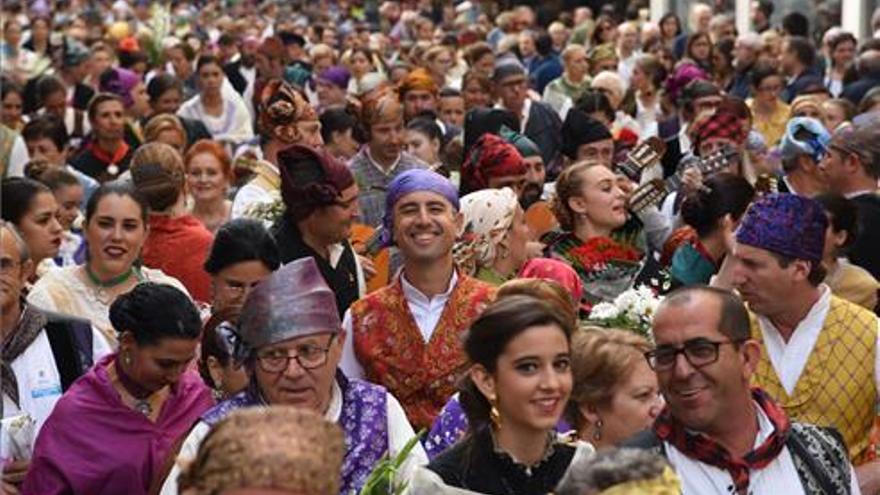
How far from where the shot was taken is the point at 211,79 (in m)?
17.5

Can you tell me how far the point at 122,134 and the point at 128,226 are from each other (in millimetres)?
6194

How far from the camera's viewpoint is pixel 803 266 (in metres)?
7.02

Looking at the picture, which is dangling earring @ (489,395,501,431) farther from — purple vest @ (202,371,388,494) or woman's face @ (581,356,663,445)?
woman's face @ (581,356,663,445)

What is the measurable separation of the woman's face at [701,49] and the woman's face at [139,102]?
554 cm

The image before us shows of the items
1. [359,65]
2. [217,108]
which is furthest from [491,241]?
[359,65]

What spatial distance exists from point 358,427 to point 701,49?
51.2ft

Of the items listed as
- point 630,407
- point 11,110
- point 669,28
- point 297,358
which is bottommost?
point 669,28

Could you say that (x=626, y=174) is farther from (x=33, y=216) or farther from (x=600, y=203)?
(x=33, y=216)

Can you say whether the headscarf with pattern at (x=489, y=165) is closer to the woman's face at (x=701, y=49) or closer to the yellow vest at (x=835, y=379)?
the yellow vest at (x=835, y=379)

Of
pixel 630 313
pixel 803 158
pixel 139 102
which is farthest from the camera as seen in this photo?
pixel 139 102

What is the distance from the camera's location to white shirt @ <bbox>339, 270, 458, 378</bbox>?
778 cm

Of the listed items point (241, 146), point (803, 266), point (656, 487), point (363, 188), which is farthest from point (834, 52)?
point (656, 487)

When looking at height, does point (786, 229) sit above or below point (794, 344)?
above

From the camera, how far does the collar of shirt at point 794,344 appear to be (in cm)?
691
